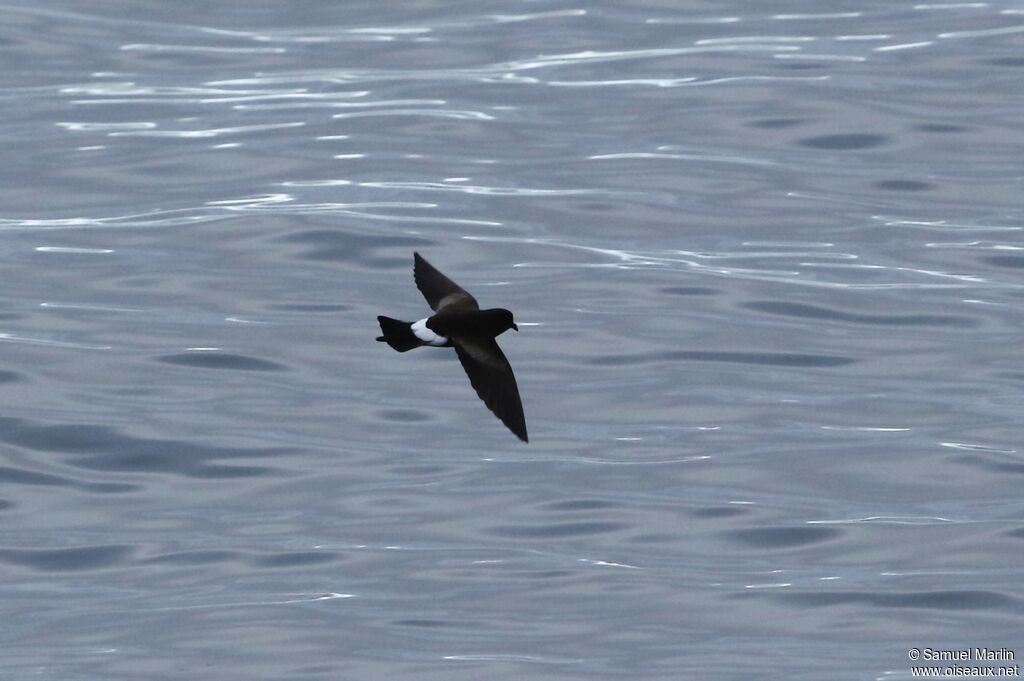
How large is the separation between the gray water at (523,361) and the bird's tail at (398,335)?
216 centimetres

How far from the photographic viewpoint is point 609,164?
2156 centimetres

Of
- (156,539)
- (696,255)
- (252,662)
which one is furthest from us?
(696,255)

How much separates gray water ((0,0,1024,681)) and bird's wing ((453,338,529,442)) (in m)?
1.99

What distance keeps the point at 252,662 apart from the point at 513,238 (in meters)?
7.95

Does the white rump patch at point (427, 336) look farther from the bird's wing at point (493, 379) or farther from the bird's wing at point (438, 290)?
the bird's wing at point (438, 290)

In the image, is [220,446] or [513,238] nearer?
[220,446]

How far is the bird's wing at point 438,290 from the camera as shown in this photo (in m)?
11.0

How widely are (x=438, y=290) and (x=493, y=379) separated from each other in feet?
4.59

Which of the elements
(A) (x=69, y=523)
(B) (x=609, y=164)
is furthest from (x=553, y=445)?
(B) (x=609, y=164)

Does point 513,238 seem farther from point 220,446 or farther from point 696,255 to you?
point 220,446

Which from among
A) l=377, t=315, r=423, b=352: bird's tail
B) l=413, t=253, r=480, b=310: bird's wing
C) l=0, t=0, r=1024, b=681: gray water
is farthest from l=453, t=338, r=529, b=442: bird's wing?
l=0, t=0, r=1024, b=681: gray water

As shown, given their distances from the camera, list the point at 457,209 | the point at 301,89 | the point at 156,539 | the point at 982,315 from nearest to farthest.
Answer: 1. the point at 156,539
2. the point at 982,315
3. the point at 457,209
4. the point at 301,89

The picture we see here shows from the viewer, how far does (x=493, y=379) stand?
399 inches

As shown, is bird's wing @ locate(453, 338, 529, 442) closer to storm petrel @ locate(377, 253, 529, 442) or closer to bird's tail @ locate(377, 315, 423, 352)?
storm petrel @ locate(377, 253, 529, 442)
